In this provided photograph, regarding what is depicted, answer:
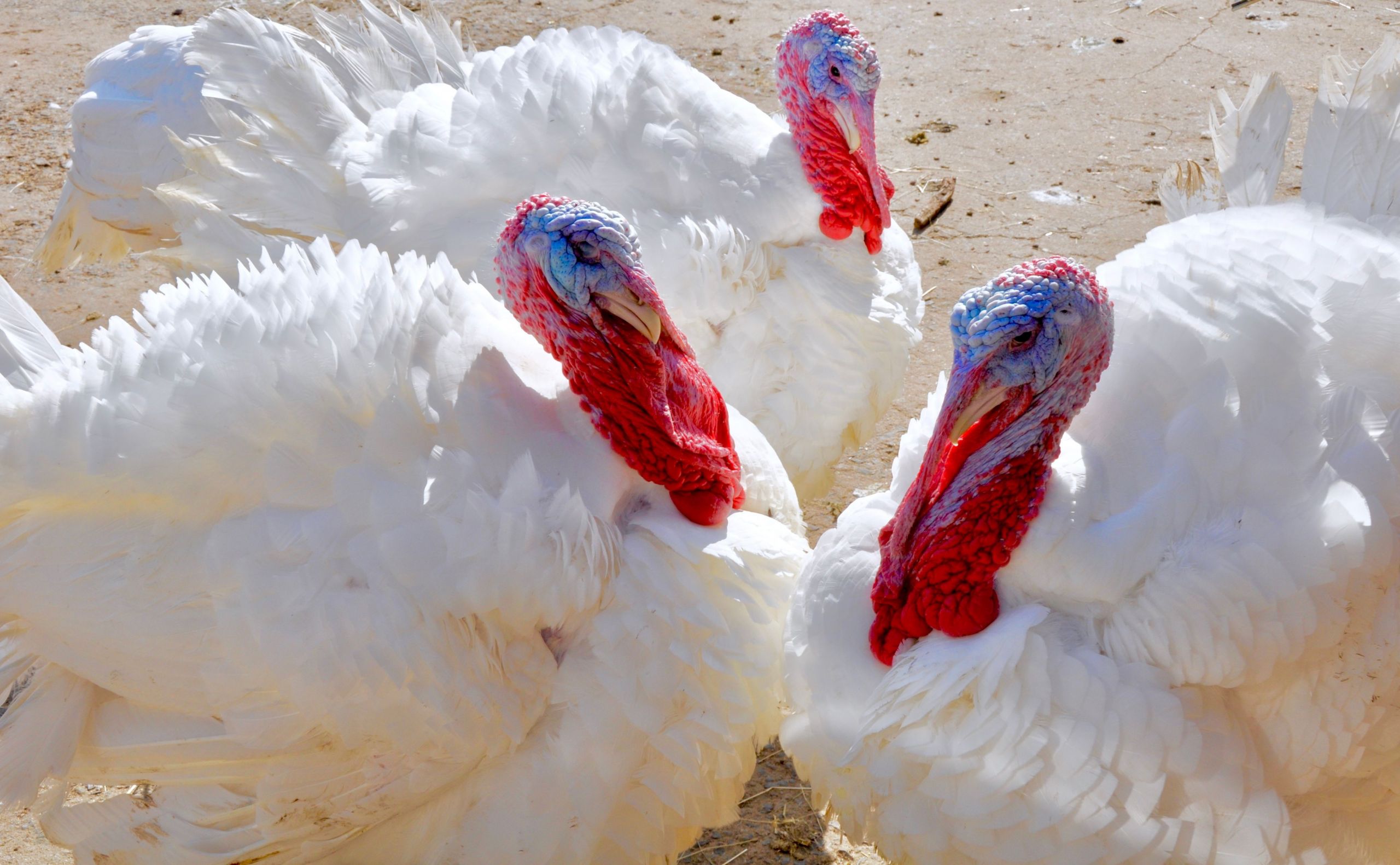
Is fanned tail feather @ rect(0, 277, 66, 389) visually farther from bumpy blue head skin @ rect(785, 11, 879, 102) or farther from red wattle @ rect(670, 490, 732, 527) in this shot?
bumpy blue head skin @ rect(785, 11, 879, 102)

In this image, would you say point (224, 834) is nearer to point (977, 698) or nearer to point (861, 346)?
point (977, 698)

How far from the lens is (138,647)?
2.59m

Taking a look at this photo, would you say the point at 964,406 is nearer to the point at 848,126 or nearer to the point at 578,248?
the point at 578,248

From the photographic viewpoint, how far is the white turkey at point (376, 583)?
253 cm

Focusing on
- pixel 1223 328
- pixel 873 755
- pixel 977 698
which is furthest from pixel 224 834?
pixel 1223 328

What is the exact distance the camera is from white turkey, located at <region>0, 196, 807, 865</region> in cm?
253

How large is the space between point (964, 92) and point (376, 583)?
5244mm

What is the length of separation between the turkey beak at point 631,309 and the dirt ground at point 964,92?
1.73 m

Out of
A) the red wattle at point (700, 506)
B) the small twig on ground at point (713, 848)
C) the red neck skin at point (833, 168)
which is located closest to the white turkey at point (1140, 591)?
the red wattle at point (700, 506)

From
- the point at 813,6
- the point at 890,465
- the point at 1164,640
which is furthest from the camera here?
the point at 813,6

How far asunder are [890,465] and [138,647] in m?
2.86

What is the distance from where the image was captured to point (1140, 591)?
2438 mm

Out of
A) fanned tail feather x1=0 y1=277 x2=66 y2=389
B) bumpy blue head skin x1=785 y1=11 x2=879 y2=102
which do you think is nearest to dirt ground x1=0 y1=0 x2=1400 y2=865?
bumpy blue head skin x1=785 y1=11 x2=879 y2=102

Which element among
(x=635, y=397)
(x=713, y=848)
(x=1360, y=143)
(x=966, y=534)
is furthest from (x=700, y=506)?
(x=1360, y=143)
